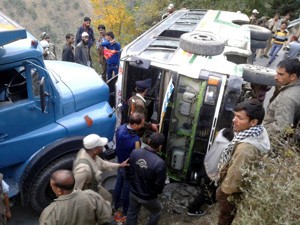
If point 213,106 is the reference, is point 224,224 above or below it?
below

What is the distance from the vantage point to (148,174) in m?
3.72

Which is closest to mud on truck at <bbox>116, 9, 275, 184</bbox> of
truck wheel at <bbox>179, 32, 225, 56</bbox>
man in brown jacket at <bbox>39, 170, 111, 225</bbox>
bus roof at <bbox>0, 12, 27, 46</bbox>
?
truck wheel at <bbox>179, 32, 225, 56</bbox>

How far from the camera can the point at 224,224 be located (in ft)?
11.3

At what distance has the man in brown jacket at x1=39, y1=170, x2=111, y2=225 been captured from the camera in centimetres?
287

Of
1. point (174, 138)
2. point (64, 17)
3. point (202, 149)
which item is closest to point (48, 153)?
point (174, 138)

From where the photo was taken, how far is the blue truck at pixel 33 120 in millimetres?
3982

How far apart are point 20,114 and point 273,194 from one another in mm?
3127

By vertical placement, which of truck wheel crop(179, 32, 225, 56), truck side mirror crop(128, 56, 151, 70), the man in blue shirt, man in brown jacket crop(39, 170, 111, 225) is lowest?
the man in blue shirt

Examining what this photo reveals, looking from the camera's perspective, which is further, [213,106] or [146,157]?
[213,106]

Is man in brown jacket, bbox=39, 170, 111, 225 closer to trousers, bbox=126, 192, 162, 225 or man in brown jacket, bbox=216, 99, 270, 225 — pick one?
trousers, bbox=126, 192, 162, 225

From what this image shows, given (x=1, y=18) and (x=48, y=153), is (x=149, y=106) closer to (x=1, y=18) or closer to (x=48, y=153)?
(x=48, y=153)

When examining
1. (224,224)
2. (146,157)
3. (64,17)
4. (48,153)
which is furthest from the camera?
(64,17)

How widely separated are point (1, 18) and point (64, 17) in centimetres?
7159

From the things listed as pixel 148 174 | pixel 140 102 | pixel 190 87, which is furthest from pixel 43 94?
pixel 190 87
